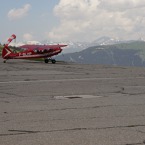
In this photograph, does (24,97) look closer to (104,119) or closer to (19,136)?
(104,119)

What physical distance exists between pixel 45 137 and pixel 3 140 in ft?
2.73

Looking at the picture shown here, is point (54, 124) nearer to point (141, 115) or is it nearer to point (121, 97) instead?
point (141, 115)

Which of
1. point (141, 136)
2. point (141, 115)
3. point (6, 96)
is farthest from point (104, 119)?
point (6, 96)

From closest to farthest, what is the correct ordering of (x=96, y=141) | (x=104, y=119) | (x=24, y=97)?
(x=96, y=141), (x=104, y=119), (x=24, y=97)

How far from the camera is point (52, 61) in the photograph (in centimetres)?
4288

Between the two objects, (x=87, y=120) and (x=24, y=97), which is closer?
(x=87, y=120)

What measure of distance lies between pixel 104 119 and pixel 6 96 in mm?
5583

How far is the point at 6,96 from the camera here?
14133mm

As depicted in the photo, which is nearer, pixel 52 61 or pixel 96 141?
pixel 96 141

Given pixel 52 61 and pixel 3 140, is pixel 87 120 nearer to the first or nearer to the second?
pixel 3 140

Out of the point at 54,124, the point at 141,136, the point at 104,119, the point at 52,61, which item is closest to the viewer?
the point at 141,136

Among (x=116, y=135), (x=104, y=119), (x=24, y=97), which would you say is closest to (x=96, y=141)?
(x=116, y=135)

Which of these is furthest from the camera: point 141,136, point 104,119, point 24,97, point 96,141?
point 24,97

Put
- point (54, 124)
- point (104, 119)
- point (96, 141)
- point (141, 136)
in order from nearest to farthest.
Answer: point (96, 141) → point (141, 136) → point (54, 124) → point (104, 119)
